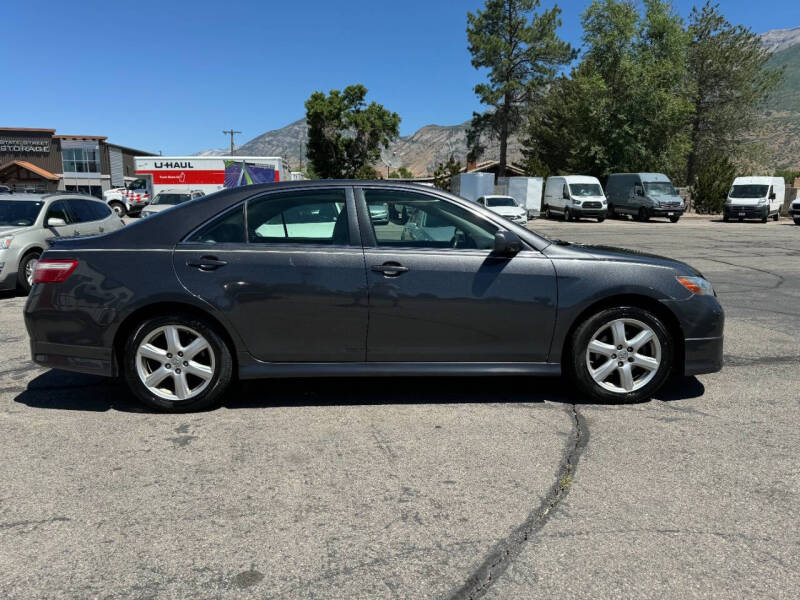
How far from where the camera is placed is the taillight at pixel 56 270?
4.12m

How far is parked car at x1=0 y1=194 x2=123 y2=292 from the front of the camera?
359 inches

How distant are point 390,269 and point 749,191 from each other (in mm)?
32592

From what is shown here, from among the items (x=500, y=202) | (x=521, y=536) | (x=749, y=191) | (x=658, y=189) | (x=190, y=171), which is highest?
(x=190, y=171)

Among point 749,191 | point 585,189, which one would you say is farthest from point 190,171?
point 749,191

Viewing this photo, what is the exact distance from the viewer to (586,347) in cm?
423

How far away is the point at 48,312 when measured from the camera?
414 cm

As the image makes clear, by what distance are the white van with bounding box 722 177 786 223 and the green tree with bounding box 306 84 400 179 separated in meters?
35.1

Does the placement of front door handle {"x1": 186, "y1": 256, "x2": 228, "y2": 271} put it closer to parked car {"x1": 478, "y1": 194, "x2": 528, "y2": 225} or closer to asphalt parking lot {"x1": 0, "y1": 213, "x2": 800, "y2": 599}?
asphalt parking lot {"x1": 0, "y1": 213, "x2": 800, "y2": 599}

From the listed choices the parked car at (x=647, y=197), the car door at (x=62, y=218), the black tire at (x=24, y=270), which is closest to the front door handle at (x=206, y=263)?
the black tire at (x=24, y=270)

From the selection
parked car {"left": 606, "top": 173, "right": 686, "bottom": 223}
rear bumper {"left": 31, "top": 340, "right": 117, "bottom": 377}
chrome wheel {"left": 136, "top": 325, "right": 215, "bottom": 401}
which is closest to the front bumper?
parked car {"left": 606, "top": 173, "right": 686, "bottom": 223}

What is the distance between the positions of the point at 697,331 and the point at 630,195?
3145 centimetres

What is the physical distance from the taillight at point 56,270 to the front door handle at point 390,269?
2019 millimetres

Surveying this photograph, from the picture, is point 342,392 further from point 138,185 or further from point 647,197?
point 138,185

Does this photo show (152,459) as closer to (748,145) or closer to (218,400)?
(218,400)
